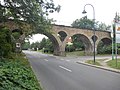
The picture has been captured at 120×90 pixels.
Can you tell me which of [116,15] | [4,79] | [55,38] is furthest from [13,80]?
[116,15]

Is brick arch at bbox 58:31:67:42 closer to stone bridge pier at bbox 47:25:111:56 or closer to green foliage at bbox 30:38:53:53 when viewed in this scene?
stone bridge pier at bbox 47:25:111:56

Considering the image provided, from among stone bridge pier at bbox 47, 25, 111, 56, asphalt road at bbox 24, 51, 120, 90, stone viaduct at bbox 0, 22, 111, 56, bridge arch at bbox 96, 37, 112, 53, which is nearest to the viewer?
asphalt road at bbox 24, 51, 120, 90

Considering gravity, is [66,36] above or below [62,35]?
below

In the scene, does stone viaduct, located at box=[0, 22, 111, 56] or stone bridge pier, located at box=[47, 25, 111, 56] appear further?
stone bridge pier, located at box=[47, 25, 111, 56]

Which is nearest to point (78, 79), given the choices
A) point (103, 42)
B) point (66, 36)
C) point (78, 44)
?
point (66, 36)

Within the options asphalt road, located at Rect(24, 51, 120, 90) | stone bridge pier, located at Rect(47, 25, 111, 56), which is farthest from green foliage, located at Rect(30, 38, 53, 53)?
asphalt road, located at Rect(24, 51, 120, 90)

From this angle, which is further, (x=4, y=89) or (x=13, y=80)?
(x=13, y=80)

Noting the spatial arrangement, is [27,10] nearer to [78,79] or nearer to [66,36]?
[78,79]

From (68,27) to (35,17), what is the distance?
39626 mm

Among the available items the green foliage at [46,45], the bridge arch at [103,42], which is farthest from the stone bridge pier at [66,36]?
the green foliage at [46,45]

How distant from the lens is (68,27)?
60.0 meters

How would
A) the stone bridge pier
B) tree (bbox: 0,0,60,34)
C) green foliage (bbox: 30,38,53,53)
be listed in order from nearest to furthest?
tree (bbox: 0,0,60,34) → the stone bridge pier → green foliage (bbox: 30,38,53,53)

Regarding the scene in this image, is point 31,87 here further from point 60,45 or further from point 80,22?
point 80,22

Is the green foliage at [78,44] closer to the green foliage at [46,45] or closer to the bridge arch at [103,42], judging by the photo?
the green foliage at [46,45]
